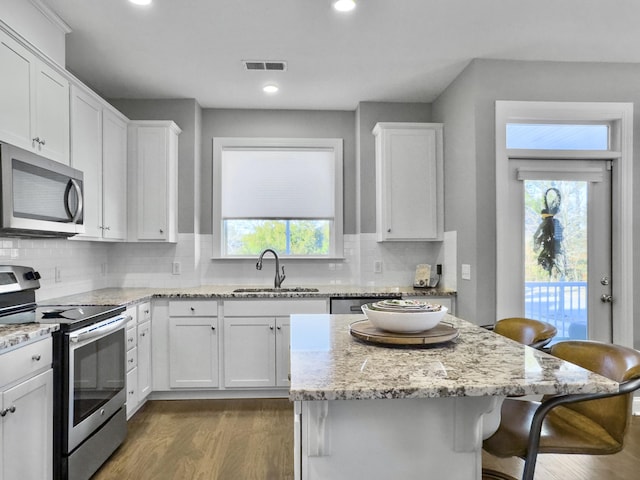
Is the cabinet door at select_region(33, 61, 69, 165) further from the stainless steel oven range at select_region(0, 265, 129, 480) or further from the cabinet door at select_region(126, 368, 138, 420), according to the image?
the cabinet door at select_region(126, 368, 138, 420)

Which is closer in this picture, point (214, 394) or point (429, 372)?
point (429, 372)

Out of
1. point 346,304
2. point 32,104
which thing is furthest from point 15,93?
point 346,304

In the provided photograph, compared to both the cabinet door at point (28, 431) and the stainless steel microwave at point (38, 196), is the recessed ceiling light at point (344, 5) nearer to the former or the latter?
the stainless steel microwave at point (38, 196)

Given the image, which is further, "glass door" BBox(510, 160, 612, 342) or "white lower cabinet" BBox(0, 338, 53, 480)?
"glass door" BBox(510, 160, 612, 342)

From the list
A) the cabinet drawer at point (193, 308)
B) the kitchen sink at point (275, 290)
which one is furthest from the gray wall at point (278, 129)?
the cabinet drawer at point (193, 308)

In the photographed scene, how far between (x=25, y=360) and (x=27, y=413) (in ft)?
0.78

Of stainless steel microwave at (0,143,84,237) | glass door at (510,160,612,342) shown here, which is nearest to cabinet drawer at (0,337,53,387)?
stainless steel microwave at (0,143,84,237)

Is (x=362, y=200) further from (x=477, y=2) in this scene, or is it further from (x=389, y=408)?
(x=389, y=408)

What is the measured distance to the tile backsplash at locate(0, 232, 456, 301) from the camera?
376 centimetres

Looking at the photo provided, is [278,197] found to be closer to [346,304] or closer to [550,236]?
[346,304]

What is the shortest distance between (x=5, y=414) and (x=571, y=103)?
399 centimetres

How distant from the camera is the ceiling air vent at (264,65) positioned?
333 cm

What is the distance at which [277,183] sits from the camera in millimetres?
4363

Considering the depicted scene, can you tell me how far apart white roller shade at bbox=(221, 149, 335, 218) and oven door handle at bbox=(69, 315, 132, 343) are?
1776mm
